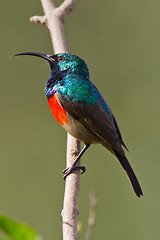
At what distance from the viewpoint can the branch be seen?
210cm

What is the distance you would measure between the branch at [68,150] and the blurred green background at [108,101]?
1972 millimetres

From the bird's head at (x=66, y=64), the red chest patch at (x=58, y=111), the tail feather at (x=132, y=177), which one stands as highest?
the bird's head at (x=66, y=64)

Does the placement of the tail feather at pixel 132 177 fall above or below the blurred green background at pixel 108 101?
below

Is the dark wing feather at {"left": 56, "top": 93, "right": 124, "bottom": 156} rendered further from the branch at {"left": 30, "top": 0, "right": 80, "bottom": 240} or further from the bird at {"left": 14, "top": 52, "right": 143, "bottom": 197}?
the branch at {"left": 30, "top": 0, "right": 80, "bottom": 240}

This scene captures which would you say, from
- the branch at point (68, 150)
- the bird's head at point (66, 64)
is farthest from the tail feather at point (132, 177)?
the bird's head at point (66, 64)

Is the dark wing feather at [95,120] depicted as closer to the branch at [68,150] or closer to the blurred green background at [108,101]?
the branch at [68,150]

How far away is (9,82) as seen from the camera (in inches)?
250

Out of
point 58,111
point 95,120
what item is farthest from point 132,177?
point 58,111

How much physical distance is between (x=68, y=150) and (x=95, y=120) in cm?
28

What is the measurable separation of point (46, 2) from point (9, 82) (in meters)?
3.10

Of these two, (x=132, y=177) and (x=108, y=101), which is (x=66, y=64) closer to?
(x=132, y=177)

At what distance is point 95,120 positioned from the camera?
9.31ft

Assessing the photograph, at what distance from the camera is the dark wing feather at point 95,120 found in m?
2.84

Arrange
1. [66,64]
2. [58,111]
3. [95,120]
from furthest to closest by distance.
Result: 1. [66,64]
2. [58,111]
3. [95,120]
